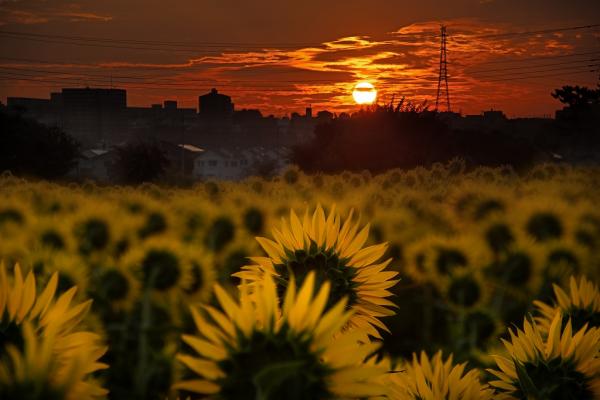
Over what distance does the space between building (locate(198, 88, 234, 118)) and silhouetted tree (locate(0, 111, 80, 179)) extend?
107 feet

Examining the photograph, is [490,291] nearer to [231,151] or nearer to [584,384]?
[584,384]

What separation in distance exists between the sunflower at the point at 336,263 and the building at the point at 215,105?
87.1m

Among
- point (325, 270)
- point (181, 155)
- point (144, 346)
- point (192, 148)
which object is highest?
point (325, 270)

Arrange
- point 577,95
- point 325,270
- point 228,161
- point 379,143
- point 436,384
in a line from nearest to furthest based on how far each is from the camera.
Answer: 1. point 436,384
2. point 325,270
3. point 379,143
4. point 577,95
5. point 228,161

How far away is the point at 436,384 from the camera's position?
29.5 inches

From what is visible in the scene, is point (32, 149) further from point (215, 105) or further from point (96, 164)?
point (215, 105)

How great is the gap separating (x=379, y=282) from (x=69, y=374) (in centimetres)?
58

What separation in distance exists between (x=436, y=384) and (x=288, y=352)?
1.16 feet

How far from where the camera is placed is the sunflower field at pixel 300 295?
44 cm

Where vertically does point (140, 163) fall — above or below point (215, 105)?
below

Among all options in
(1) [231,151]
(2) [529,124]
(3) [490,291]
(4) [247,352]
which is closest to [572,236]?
(3) [490,291]

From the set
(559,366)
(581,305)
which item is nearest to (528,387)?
(559,366)

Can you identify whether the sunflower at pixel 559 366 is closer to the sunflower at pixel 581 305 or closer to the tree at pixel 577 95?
the sunflower at pixel 581 305

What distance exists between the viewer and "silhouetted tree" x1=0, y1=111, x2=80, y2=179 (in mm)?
46844
